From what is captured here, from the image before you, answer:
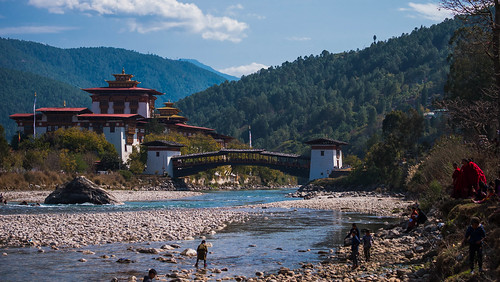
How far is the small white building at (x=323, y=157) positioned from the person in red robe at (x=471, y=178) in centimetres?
6716

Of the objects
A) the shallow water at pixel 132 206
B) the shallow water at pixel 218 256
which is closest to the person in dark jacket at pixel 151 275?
the shallow water at pixel 218 256

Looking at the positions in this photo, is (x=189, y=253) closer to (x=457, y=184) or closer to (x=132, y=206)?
(x=457, y=184)

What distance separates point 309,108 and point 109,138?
107 m

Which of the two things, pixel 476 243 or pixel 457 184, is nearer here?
pixel 476 243

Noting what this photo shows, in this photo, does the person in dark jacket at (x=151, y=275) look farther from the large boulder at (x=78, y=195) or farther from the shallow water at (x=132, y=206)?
the large boulder at (x=78, y=195)

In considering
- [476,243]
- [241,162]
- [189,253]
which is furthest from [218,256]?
[241,162]

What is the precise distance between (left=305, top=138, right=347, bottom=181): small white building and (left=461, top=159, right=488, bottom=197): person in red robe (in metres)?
67.2

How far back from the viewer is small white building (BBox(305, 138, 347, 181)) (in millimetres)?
88769

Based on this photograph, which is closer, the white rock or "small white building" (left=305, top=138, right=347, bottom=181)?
the white rock

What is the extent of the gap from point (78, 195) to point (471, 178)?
36.0 metres

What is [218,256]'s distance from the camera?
74.8 feet

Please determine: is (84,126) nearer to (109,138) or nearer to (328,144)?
(109,138)

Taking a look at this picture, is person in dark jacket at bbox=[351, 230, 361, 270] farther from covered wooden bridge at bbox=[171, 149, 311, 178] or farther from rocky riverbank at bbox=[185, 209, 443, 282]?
covered wooden bridge at bbox=[171, 149, 311, 178]

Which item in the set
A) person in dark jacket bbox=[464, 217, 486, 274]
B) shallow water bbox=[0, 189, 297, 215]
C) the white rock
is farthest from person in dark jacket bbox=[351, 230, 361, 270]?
shallow water bbox=[0, 189, 297, 215]
